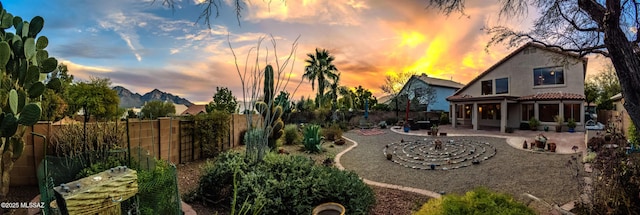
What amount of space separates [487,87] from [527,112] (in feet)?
9.25

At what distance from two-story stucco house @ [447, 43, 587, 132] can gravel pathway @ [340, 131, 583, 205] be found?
8.24m

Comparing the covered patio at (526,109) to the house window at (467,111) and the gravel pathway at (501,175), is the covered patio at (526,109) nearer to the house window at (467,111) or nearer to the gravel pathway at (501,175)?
the house window at (467,111)

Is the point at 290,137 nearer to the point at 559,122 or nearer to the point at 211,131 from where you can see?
the point at 211,131

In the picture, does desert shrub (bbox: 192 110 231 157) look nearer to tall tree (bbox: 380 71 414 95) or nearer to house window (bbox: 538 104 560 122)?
house window (bbox: 538 104 560 122)

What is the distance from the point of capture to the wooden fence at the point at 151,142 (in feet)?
14.7

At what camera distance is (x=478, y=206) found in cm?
222

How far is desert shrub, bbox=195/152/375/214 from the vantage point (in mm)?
3668

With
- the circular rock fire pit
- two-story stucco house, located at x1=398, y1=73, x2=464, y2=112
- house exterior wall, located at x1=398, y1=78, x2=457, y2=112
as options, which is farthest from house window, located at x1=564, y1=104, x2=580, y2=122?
house exterior wall, located at x1=398, y1=78, x2=457, y2=112

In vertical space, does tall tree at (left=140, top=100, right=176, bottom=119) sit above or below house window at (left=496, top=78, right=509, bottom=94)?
below

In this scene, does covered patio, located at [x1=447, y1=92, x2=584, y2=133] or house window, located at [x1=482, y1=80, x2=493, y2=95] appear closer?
covered patio, located at [x1=447, y1=92, x2=584, y2=133]

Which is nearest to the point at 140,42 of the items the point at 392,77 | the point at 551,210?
the point at 551,210

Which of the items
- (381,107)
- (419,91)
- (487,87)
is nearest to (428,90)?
(419,91)

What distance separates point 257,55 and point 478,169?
6468 mm

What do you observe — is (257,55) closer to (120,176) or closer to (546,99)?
(120,176)
